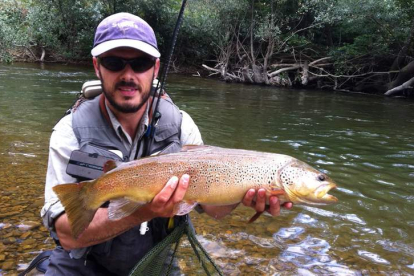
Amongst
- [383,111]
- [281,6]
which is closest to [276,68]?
[281,6]

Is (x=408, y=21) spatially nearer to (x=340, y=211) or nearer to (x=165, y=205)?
(x=340, y=211)

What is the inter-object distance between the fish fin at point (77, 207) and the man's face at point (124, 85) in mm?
680

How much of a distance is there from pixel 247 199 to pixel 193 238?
0.66 m

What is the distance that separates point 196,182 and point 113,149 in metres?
0.70

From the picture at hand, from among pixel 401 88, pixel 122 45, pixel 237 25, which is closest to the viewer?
pixel 122 45

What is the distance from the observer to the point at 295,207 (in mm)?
5750

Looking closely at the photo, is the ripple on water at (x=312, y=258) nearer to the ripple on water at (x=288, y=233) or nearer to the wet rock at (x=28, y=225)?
the ripple on water at (x=288, y=233)

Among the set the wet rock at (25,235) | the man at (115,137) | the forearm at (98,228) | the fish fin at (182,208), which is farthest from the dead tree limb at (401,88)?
the forearm at (98,228)

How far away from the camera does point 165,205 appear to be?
90.7 inches

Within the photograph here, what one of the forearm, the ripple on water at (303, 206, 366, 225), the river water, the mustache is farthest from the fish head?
the ripple on water at (303, 206, 366, 225)

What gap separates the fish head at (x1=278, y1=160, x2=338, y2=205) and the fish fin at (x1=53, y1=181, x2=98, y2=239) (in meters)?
1.20

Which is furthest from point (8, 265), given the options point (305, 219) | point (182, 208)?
point (305, 219)

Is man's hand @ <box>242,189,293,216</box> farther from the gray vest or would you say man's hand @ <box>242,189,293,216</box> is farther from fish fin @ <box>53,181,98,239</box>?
fish fin @ <box>53,181,98,239</box>

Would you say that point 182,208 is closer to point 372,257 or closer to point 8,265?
point 8,265
